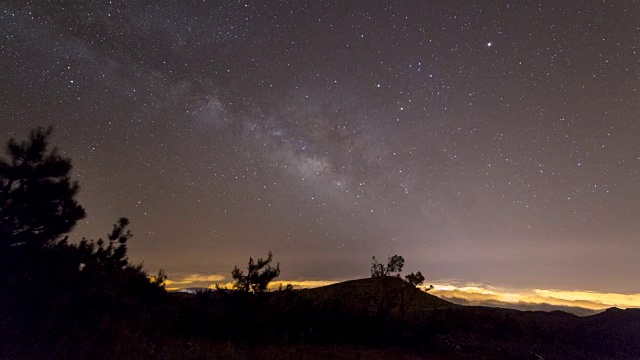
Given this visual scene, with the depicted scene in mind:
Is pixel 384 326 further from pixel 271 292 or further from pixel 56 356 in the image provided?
pixel 56 356

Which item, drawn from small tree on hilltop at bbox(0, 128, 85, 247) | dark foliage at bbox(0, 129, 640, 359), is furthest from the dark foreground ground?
small tree on hilltop at bbox(0, 128, 85, 247)

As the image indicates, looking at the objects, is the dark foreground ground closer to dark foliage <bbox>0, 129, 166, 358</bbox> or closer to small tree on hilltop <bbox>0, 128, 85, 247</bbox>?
dark foliage <bbox>0, 129, 166, 358</bbox>

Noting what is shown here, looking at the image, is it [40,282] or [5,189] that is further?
[5,189]

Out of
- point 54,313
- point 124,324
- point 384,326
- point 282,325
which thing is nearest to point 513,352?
point 384,326

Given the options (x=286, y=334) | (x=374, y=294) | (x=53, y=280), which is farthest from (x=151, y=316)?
(x=374, y=294)

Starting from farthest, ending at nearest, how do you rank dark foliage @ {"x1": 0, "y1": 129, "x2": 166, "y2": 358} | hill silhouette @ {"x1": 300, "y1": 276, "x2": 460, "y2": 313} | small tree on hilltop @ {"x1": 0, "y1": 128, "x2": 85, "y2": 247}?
hill silhouette @ {"x1": 300, "y1": 276, "x2": 460, "y2": 313}
small tree on hilltop @ {"x1": 0, "y1": 128, "x2": 85, "y2": 247}
dark foliage @ {"x1": 0, "y1": 129, "x2": 166, "y2": 358}

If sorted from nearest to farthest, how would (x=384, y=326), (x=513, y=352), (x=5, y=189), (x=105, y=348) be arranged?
(x=105, y=348), (x=5, y=189), (x=384, y=326), (x=513, y=352)

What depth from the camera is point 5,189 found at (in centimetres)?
1505

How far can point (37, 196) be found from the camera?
1567 centimetres

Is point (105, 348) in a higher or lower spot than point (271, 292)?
lower

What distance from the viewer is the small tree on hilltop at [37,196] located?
47.5ft

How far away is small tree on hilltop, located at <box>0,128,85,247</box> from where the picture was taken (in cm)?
1448

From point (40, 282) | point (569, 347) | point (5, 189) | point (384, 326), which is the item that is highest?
point (5, 189)

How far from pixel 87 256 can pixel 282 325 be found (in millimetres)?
8344
